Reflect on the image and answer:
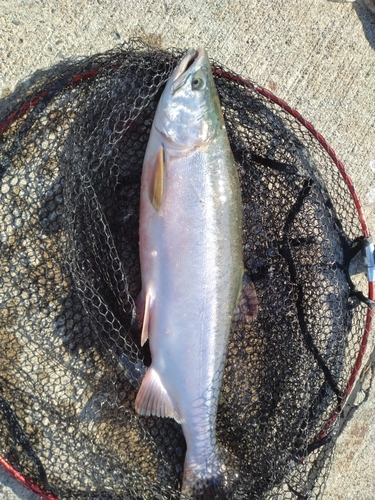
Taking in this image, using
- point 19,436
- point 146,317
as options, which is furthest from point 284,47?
point 19,436

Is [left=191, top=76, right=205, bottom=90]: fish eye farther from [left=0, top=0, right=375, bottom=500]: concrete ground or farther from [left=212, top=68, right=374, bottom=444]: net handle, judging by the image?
[left=0, top=0, right=375, bottom=500]: concrete ground

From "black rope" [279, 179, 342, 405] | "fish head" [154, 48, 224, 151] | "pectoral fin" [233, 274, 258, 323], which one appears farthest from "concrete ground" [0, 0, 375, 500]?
"pectoral fin" [233, 274, 258, 323]

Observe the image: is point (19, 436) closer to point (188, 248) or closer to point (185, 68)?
point (188, 248)

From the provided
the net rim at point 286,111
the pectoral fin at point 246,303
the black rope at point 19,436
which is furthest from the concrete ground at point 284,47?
the black rope at point 19,436

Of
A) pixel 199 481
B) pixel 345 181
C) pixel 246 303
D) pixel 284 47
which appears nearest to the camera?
pixel 199 481

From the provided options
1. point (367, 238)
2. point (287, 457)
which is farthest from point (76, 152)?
point (287, 457)
